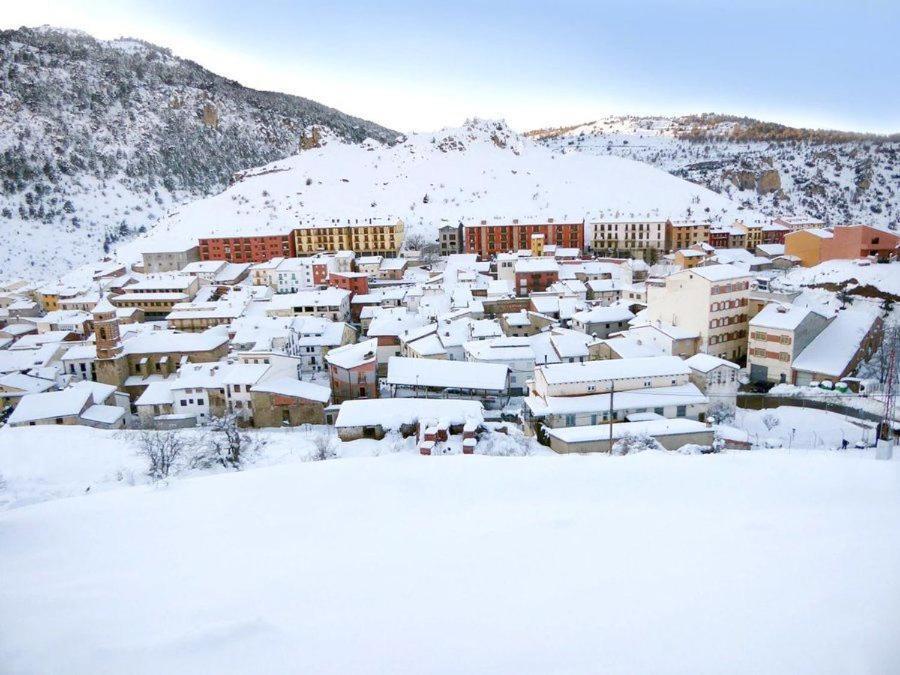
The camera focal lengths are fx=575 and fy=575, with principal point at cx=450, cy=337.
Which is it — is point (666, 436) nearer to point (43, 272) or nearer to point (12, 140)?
point (43, 272)

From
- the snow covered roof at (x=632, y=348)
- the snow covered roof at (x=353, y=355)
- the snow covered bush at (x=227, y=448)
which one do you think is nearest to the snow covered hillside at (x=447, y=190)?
the snow covered roof at (x=353, y=355)

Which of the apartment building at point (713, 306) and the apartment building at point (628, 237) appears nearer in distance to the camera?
the apartment building at point (713, 306)

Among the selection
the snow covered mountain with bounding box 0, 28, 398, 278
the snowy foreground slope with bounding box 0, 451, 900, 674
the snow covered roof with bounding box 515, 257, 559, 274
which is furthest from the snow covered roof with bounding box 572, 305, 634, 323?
the snow covered mountain with bounding box 0, 28, 398, 278

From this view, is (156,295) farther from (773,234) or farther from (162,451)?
(773,234)

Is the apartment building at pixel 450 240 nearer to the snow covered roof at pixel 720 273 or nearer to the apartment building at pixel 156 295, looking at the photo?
the apartment building at pixel 156 295

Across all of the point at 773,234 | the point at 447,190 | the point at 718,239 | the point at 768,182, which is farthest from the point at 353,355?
the point at 768,182

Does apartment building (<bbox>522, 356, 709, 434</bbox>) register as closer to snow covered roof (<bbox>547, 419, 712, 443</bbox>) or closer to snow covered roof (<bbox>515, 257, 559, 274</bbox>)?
snow covered roof (<bbox>547, 419, 712, 443</bbox>)
